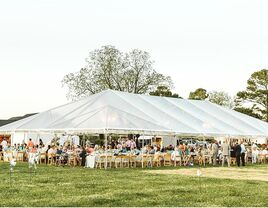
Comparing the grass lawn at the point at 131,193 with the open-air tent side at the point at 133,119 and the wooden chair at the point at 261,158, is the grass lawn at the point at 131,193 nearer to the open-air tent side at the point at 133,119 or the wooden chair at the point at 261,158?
the open-air tent side at the point at 133,119

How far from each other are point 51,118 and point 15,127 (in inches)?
74.3

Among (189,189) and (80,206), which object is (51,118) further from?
(80,206)

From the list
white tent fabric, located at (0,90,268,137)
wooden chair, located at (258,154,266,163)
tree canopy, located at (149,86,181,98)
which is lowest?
wooden chair, located at (258,154,266,163)

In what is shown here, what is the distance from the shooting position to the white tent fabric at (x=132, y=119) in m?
21.8

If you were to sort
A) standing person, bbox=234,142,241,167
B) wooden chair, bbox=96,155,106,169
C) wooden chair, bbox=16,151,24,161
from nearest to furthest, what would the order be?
wooden chair, bbox=96,155,106,169 → standing person, bbox=234,142,241,167 → wooden chair, bbox=16,151,24,161

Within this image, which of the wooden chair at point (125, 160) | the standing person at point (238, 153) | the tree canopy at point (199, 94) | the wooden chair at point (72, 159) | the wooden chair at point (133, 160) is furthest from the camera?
the tree canopy at point (199, 94)

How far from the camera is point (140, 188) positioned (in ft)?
38.1

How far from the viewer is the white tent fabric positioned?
857 inches

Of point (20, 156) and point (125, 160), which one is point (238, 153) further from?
point (20, 156)

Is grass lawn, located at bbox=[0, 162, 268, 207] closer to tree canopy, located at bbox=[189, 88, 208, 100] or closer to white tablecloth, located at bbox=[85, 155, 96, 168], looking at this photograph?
white tablecloth, located at bbox=[85, 155, 96, 168]

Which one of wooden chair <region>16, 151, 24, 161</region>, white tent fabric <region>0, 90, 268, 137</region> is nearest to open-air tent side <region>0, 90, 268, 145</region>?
white tent fabric <region>0, 90, 268, 137</region>

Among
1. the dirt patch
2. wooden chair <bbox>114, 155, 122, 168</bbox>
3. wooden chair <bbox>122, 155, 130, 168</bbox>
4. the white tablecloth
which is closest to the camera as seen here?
the dirt patch

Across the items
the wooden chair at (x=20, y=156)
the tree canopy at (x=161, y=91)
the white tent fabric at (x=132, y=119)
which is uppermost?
the tree canopy at (x=161, y=91)

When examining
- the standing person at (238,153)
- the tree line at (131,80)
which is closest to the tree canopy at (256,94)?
the tree line at (131,80)
